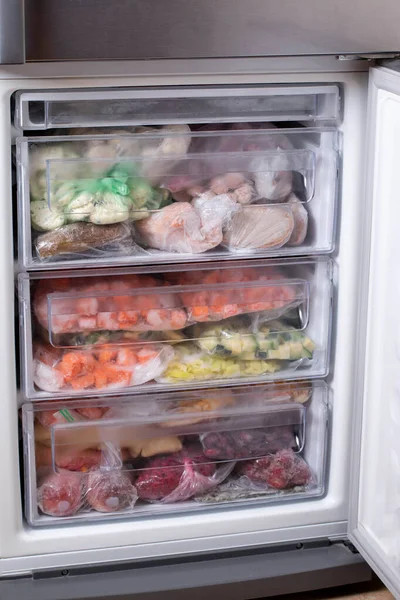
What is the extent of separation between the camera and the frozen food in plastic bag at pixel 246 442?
180 centimetres

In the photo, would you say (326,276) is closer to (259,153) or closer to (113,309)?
(259,153)

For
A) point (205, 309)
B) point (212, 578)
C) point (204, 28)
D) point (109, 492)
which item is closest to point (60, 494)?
point (109, 492)

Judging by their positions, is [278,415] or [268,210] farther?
[278,415]

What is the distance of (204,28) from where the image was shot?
1418 millimetres

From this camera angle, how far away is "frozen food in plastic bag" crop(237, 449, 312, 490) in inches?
71.0

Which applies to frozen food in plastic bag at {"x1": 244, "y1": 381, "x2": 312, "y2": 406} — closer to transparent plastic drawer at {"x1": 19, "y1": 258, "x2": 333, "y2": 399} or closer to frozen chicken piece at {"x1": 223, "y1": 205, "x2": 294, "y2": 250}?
transparent plastic drawer at {"x1": 19, "y1": 258, "x2": 333, "y2": 399}

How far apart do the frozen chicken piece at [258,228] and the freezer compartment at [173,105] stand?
0.16 metres

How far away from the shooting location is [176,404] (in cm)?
177

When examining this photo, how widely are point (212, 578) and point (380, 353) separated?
512 millimetres

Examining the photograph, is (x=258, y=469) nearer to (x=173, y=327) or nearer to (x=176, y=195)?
(x=173, y=327)

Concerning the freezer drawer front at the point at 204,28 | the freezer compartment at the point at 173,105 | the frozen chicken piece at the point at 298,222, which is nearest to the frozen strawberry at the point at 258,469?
the frozen chicken piece at the point at 298,222

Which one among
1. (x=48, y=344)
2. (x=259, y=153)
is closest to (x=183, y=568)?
(x=48, y=344)

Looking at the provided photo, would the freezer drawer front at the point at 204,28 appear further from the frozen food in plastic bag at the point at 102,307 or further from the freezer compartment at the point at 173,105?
the frozen food in plastic bag at the point at 102,307

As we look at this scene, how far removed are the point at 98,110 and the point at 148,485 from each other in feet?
2.26
